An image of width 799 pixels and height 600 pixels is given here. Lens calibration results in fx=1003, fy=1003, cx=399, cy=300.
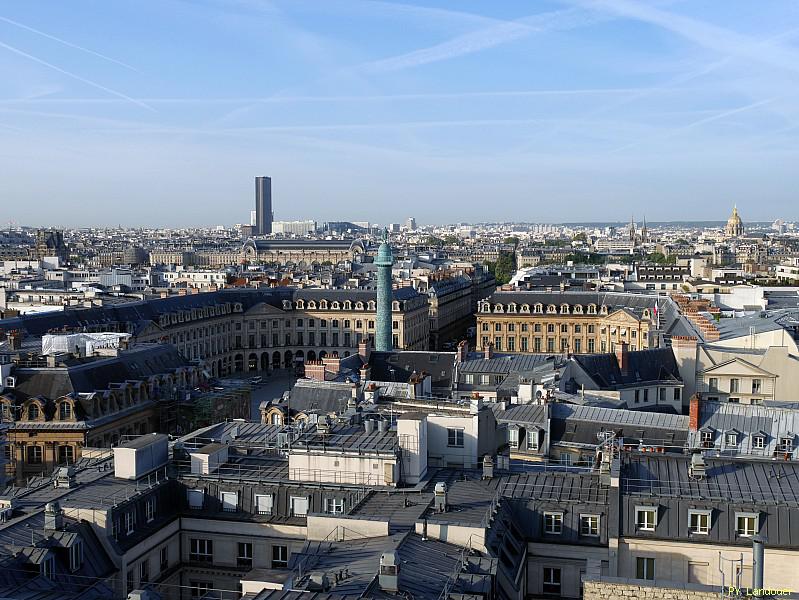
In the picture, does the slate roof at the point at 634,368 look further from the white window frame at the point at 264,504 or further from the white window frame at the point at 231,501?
the white window frame at the point at 231,501

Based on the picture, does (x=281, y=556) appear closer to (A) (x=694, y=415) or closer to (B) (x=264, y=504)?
(B) (x=264, y=504)

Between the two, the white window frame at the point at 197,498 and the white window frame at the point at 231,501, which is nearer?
the white window frame at the point at 231,501

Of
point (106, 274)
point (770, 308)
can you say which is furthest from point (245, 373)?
point (770, 308)

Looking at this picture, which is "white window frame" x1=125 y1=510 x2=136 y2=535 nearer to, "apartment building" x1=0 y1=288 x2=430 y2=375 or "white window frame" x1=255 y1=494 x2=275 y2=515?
"white window frame" x1=255 y1=494 x2=275 y2=515

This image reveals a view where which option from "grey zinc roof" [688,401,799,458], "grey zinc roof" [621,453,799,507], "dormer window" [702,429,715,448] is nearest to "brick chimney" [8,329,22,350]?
"grey zinc roof" [688,401,799,458]

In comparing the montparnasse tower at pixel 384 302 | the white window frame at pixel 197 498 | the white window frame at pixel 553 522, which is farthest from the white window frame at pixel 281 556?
the montparnasse tower at pixel 384 302

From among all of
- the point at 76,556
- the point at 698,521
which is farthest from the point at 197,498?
the point at 698,521

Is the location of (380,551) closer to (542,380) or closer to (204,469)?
(204,469)
